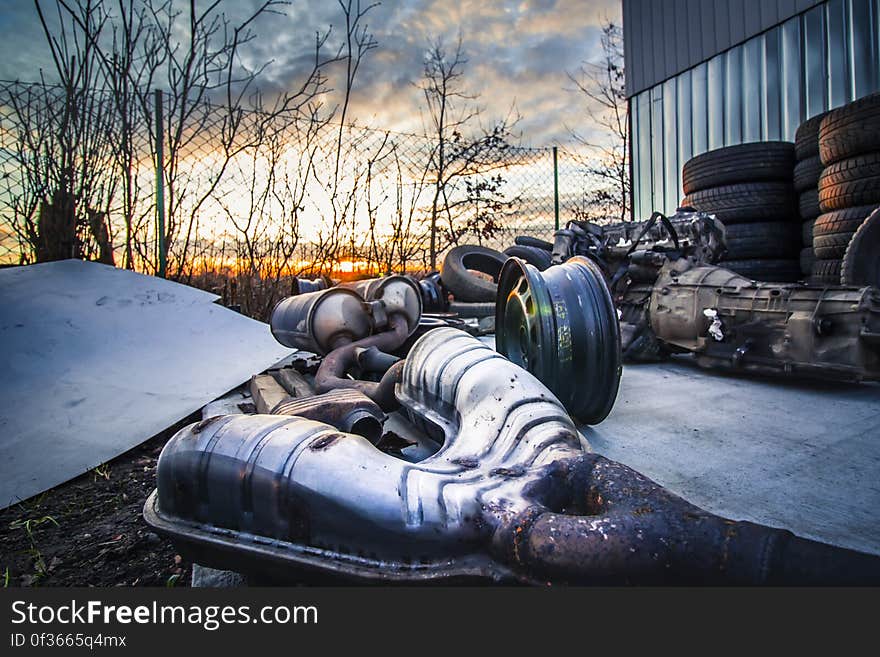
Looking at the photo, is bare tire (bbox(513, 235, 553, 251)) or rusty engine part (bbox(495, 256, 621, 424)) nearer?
rusty engine part (bbox(495, 256, 621, 424))

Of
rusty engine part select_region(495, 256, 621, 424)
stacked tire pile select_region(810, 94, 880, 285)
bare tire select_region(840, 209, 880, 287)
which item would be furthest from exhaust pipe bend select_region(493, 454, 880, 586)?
stacked tire pile select_region(810, 94, 880, 285)

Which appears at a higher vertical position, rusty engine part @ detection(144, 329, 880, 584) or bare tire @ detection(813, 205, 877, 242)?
bare tire @ detection(813, 205, 877, 242)

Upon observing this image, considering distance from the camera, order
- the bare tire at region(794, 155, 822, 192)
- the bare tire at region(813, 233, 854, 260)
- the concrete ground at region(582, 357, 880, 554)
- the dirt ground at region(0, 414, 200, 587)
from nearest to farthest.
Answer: the dirt ground at region(0, 414, 200, 587)
the concrete ground at region(582, 357, 880, 554)
the bare tire at region(813, 233, 854, 260)
the bare tire at region(794, 155, 822, 192)

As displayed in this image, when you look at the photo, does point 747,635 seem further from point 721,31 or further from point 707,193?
point 721,31

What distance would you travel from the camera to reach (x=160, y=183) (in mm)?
4508

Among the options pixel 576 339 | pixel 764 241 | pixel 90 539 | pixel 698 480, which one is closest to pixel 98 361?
pixel 90 539

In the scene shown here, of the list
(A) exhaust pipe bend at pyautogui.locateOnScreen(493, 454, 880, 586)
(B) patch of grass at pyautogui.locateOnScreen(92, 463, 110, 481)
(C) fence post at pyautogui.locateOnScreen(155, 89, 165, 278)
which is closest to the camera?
(A) exhaust pipe bend at pyautogui.locateOnScreen(493, 454, 880, 586)

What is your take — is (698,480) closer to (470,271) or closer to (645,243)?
(645,243)

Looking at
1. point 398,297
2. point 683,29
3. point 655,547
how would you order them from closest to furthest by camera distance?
point 655,547 → point 398,297 → point 683,29

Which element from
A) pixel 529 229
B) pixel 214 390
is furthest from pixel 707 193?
pixel 214 390

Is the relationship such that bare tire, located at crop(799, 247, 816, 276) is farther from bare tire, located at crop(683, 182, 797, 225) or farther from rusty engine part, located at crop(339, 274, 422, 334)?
rusty engine part, located at crop(339, 274, 422, 334)

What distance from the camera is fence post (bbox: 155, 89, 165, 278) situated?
4449 millimetres

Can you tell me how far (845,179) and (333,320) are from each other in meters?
3.53

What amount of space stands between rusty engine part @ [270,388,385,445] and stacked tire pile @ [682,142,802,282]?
4.23 meters
